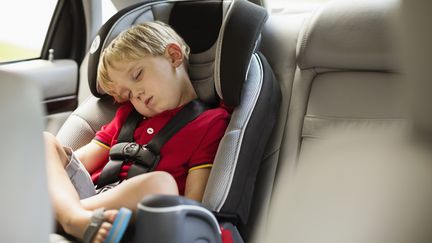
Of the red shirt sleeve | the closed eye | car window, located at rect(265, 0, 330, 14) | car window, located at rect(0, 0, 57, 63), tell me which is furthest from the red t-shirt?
car window, located at rect(0, 0, 57, 63)

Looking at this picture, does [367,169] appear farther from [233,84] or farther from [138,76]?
[138,76]

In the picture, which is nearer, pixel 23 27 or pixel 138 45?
pixel 138 45

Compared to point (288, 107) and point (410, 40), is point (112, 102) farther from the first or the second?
point (410, 40)

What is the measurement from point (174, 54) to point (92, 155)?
375 mm

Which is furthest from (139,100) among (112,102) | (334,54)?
(334,54)

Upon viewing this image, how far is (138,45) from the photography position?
1570 mm

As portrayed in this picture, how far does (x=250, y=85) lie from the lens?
1508 mm

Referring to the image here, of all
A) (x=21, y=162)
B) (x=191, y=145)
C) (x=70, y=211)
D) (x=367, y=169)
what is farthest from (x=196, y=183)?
(x=21, y=162)

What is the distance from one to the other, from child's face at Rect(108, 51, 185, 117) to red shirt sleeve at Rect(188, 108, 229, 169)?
0.43 feet

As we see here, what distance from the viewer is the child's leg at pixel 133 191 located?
4.06 ft

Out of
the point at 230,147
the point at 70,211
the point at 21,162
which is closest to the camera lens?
the point at 21,162

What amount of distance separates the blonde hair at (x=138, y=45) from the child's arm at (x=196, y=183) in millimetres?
355

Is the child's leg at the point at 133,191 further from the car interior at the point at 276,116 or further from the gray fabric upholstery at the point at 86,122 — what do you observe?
the gray fabric upholstery at the point at 86,122

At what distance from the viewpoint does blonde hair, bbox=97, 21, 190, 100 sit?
1.57 meters
